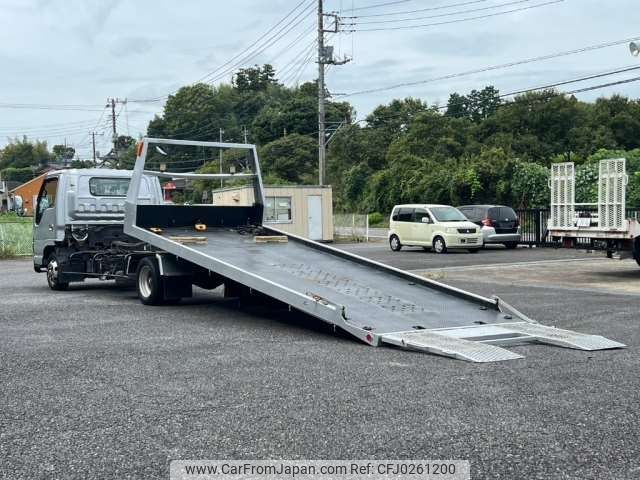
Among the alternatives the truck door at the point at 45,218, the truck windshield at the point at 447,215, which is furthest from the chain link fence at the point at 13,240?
the truck windshield at the point at 447,215

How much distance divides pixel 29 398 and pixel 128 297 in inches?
308

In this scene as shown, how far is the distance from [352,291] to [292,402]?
401 centimetres

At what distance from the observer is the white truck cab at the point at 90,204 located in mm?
14586

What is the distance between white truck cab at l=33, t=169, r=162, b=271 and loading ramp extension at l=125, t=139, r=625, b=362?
2.08 metres

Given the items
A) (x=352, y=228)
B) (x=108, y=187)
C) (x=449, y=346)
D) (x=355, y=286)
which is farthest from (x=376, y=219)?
(x=449, y=346)

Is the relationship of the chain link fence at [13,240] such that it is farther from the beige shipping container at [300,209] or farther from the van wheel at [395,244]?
the van wheel at [395,244]

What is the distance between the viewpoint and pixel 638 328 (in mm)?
9227

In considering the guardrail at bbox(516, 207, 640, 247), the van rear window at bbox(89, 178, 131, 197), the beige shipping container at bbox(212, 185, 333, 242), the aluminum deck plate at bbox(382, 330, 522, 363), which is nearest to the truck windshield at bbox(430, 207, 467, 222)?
the guardrail at bbox(516, 207, 640, 247)

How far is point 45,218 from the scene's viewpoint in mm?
15312

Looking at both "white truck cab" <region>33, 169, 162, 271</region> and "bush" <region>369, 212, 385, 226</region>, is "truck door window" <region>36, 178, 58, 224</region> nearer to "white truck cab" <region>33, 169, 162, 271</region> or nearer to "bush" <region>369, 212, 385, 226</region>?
"white truck cab" <region>33, 169, 162, 271</region>

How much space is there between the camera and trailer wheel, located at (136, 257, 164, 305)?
11.6 metres

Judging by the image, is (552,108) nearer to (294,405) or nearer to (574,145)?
(574,145)

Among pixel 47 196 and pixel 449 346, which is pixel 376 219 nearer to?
pixel 47 196

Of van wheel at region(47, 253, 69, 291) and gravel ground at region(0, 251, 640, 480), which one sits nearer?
gravel ground at region(0, 251, 640, 480)
